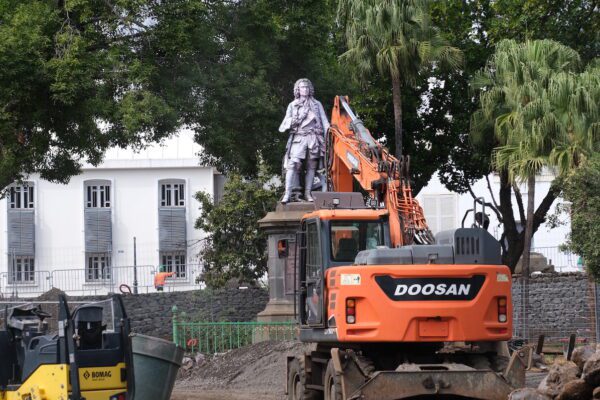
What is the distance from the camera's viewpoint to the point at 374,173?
1855 centimetres

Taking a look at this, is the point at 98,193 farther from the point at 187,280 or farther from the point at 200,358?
the point at 200,358

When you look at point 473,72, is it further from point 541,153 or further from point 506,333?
point 506,333

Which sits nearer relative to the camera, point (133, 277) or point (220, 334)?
point (220, 334)

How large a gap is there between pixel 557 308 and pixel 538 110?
20.3 ft

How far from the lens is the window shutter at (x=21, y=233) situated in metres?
55.2

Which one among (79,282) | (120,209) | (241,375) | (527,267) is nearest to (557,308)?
(527,267)

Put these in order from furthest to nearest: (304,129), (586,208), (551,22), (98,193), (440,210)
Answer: (98,193) → (440,210) → (551,22) → (304,129) → (586,208)

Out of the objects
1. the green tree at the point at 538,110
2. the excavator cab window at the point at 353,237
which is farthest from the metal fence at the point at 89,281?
the excavator cab window at the point at 353,237

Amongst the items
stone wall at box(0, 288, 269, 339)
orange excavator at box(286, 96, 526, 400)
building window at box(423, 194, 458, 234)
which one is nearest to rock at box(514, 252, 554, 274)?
building window at box(423, 194, 458, 234)

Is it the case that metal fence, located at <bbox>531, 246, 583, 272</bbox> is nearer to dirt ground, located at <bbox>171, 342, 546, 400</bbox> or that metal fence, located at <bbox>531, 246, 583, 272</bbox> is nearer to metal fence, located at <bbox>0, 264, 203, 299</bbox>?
metal fence, located at <bbox>0, 264, 203, 299</bbox>

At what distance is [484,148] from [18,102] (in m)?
16.0

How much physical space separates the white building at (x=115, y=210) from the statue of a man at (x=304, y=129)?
29.7m

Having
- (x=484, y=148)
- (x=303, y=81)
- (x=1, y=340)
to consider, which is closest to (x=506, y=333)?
(x=1, y=340)

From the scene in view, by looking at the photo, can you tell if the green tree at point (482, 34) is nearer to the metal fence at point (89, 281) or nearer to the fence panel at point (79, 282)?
the metal fence at point (89, 281)
